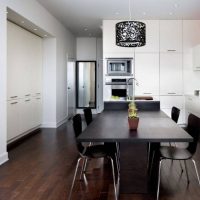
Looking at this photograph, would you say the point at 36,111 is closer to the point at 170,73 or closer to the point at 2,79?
the point at 2,79

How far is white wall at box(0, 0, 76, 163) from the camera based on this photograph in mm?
4777

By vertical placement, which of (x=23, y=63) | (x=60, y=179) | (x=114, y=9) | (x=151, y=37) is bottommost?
(x=60, y=179)

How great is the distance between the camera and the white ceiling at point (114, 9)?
19.7ft

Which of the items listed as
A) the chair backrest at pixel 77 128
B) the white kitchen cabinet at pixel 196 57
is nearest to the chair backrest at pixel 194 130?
the chair backrest at pixel 77 128

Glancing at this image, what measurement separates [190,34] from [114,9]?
2379mm

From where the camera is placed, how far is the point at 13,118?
5.76m

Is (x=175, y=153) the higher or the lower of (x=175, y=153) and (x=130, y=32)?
the lower

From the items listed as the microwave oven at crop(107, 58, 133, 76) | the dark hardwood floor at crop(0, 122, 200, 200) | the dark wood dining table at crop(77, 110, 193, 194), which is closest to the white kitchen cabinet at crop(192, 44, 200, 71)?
the microwave oven at crop(107, 58, 133, 76)

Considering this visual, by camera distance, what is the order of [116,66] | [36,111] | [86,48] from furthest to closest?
[86,48] → [116,66] → [36,111]

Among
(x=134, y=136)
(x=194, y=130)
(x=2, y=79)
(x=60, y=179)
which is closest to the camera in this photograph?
(x=134, y=136)

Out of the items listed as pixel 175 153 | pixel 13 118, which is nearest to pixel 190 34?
pixel 13 118

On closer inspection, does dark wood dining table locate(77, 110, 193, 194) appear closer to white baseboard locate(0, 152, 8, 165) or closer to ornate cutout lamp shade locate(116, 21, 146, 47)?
ornate cutout lamp shade locate(116, 21, 146, 47)

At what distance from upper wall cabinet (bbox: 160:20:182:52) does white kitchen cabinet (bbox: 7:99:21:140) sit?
4.07 metres

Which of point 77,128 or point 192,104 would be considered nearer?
point 77,128
